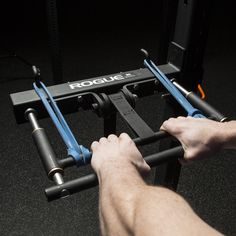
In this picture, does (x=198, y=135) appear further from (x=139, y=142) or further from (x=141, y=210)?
(x=141, y=210)

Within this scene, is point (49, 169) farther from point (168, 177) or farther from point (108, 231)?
point (168, 177)

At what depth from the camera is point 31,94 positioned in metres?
0.82

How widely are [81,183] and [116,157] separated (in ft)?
0.27

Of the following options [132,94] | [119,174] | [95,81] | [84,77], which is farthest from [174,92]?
[84,77]

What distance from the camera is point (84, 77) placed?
100.0 inches

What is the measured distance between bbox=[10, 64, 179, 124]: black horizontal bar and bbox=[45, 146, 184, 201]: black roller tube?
26 centimetres

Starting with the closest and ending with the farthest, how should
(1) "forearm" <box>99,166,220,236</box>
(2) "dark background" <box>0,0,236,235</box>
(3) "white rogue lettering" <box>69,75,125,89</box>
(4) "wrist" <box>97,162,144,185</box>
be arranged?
(1) "forearm" <box>99,166,220,236</box> → (4) "wrist" <box>97,162,144,185</box> → (3) "white rogue lettering" <box>69,75,125,89</box> → (2) "dark background" <box>0,0,236,235</box>

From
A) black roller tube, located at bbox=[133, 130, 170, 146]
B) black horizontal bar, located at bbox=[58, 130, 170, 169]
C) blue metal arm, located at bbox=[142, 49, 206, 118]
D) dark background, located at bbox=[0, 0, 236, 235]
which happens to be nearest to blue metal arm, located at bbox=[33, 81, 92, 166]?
black horizontal bar, located at bbox=[58, 130, 170, 169]

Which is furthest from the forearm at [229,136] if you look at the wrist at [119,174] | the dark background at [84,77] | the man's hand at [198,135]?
the dark background at [84,77]

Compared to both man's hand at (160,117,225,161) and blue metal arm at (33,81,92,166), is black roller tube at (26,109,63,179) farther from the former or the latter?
man's hand at (160,117,225,161)

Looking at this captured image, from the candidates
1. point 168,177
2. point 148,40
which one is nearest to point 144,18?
point 148,40

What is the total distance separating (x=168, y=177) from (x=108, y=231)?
23.2 inches

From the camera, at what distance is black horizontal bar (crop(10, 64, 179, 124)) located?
80cm

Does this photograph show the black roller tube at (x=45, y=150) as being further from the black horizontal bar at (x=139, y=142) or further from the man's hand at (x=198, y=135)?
the man's hand at (x=198, y=135)
